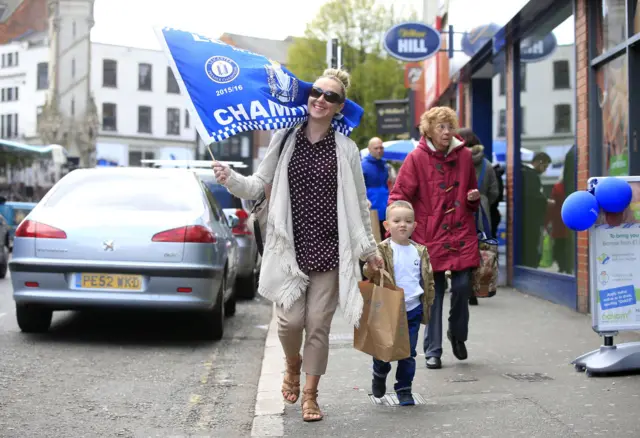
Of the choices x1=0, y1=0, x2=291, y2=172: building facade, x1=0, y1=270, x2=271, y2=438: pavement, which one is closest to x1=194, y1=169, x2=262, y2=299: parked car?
x1=0, y1=270, x2=271, y2=438: pavement

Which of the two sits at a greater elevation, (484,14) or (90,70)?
(90,70)

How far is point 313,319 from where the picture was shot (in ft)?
17.8

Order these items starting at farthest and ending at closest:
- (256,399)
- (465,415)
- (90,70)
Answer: (90,70)
(256,399)
(465,415)

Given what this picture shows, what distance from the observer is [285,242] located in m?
5.42

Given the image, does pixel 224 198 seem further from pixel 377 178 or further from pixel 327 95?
pixel 327 95

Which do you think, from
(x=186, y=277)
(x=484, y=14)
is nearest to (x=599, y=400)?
(x=186, y=277)

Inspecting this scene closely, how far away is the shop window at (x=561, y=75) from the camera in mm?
10969

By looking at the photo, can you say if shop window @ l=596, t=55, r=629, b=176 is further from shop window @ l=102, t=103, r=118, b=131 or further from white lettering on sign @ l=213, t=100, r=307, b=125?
shop window @ l=102, t=103, r=118, b=131

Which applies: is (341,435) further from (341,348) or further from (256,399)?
(341,348)

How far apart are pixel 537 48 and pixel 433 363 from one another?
6503 mm

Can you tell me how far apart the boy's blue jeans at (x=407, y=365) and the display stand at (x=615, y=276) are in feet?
4.43

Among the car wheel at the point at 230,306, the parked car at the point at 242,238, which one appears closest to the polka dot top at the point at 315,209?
the car wheel at the point at 230,306

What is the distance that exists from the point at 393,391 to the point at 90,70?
222 feet

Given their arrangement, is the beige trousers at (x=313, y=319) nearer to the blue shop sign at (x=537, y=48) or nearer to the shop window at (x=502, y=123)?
the blue shop sign at (x=537, y=48)
